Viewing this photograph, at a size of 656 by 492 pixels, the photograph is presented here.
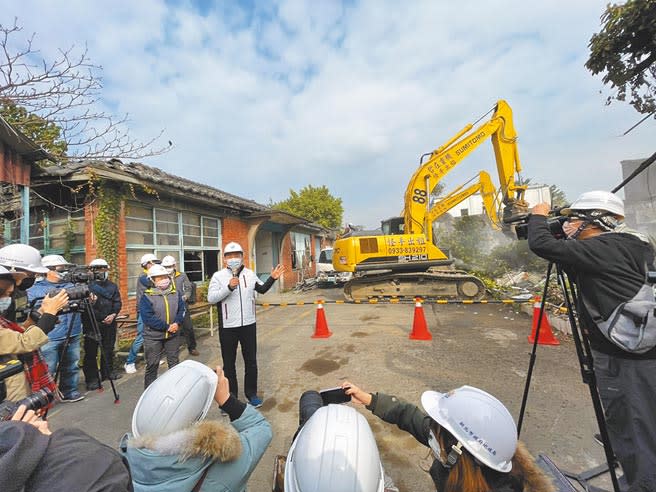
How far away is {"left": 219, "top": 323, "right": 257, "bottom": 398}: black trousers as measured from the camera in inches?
133

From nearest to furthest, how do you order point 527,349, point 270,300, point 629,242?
point 629,242
point 527,349
point 270,300

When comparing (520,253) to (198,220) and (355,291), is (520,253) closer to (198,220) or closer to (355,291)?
(355,291)

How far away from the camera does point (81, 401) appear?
372cm

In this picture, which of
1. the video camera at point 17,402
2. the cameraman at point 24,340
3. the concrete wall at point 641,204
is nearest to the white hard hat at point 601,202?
the video camera at point 17,402

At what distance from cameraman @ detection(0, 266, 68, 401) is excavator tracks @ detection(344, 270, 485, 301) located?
802 centimetres

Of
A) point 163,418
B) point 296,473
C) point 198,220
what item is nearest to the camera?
point 296,473

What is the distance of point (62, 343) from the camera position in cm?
363

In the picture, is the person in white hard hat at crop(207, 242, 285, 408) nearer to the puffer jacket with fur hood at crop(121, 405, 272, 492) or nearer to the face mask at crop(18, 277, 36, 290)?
the face mask at crop(18, 277, 36, 290)

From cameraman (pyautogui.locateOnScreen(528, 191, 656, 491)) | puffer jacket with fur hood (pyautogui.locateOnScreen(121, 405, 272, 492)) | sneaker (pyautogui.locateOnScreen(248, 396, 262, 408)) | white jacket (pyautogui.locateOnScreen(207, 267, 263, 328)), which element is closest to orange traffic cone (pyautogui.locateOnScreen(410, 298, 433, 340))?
sneaker (pyautogui.locateOnScreen(248, 396, 262, 408))

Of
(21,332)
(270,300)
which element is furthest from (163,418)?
(270,300)

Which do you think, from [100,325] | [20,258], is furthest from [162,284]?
[100,325]

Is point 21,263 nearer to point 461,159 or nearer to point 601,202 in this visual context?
point 601,202

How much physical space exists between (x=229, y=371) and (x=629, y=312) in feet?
11.1

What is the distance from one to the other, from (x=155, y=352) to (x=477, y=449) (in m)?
3.29
